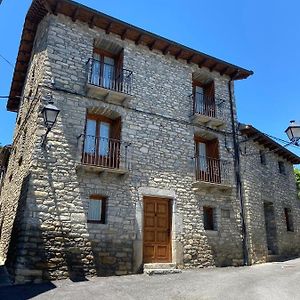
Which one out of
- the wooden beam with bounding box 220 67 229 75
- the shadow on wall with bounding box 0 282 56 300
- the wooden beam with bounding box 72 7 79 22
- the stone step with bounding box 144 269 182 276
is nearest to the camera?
the shadow on wall with bounding box 0 282 56 300

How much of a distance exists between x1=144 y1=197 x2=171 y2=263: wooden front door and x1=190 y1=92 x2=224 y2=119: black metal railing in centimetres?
400

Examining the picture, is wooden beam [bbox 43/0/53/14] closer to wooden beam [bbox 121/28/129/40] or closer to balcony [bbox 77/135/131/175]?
wooden beam [bbox 121/28/129/40]

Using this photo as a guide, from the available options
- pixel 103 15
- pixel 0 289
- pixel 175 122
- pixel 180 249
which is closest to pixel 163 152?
pixel 175 122

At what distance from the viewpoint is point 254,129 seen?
12.7 m

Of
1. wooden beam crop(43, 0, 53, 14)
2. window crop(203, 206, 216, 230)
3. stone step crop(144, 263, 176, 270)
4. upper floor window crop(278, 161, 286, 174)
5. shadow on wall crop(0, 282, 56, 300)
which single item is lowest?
shadow on wall crop(0, 282, 56, 300)

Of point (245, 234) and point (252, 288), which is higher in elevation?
point (245, 234)

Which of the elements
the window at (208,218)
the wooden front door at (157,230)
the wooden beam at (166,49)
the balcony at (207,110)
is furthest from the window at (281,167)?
the wooden beam at (166,49)

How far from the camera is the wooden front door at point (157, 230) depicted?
30.3 ft

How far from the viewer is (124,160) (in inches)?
368

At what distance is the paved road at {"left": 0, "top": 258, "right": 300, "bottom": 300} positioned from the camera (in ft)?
19.0

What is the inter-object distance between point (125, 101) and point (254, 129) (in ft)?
19.1

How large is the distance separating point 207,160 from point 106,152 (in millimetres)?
4014

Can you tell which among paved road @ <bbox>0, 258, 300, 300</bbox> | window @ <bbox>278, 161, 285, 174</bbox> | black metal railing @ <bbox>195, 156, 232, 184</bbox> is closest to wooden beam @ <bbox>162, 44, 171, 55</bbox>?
black metal railing @ <bbox>195, 156, 232, 184</bbox>

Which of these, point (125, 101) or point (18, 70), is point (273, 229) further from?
point (18, 70)
